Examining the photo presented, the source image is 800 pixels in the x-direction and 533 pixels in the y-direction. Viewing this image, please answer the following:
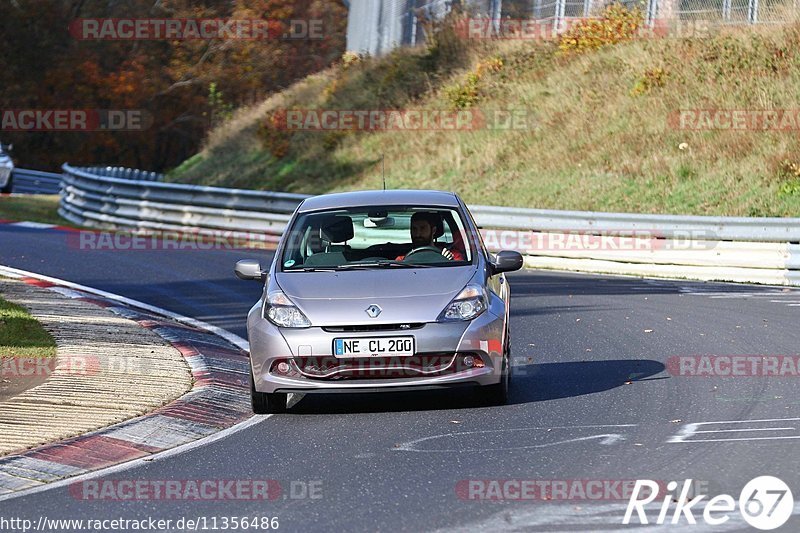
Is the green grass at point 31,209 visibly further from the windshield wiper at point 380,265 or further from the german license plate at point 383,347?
the german license plate at point 383,347

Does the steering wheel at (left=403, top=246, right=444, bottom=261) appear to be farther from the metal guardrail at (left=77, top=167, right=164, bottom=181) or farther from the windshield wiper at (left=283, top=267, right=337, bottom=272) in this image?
the metal guardrail at (left=77, top=167, right=164, bottom=181)

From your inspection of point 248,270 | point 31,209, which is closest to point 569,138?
point 31,209

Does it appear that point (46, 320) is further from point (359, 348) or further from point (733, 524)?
point (733, 524)

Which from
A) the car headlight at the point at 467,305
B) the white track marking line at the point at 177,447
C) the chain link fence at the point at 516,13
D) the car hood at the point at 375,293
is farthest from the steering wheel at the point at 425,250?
the chain link fence at the point at 516,13

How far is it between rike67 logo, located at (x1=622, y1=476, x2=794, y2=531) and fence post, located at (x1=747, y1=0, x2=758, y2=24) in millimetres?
24864

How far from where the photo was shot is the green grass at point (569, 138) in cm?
2550

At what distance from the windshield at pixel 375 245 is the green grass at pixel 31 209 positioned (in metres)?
21.6

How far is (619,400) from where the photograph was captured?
32.1 feet

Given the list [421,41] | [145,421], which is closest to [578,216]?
[145,421]

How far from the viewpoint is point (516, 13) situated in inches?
1389

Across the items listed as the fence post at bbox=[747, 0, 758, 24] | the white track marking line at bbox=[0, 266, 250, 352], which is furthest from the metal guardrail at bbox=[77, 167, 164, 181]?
the white track marking line at bbox=[0, 266, 250, 352]

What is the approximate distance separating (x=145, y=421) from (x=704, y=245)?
12.1m

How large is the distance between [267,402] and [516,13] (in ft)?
88.0

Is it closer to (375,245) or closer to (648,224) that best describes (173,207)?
(648,224)
